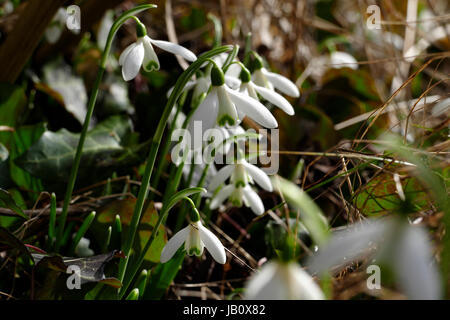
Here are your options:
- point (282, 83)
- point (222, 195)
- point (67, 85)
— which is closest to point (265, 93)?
point (282, 83)

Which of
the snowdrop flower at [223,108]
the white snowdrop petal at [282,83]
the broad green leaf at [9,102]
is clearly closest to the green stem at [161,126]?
the snowdrop flower at [223,108]

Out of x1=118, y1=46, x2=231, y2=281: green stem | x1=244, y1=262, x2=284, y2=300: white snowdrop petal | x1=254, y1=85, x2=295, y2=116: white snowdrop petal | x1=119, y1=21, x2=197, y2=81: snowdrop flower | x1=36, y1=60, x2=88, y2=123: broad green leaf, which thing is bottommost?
x1=244, y1=262, x2=284, y2=300: white snowdrop petal

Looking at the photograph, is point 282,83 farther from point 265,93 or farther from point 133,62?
point 133,62

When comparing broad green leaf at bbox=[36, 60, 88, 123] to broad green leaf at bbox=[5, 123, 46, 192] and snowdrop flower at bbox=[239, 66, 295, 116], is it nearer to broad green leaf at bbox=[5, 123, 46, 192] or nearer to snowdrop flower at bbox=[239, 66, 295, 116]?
broad green leaf at bbox=[5, 123, 46, 192]

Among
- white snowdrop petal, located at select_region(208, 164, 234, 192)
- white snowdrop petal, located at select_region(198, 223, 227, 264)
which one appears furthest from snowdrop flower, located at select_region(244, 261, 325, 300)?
white snowdrop petal, located at select_region(208, 164, 234, 192)

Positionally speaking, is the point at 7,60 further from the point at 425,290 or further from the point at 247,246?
the point at 425,290
